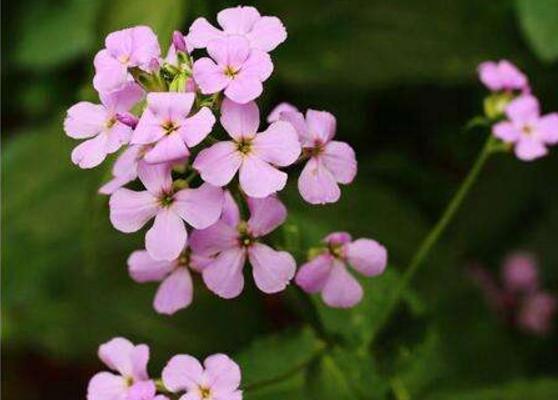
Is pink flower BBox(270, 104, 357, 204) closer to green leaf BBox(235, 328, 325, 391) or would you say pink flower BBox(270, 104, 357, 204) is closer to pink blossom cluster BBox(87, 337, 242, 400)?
pink blossom cluster BBox(87, 337, 242, 400)

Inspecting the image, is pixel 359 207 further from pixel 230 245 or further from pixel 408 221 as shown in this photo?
pixel 230 245

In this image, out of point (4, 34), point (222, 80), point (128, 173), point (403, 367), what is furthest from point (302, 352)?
point (4, 34)

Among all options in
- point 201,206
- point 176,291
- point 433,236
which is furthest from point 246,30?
point 433,236

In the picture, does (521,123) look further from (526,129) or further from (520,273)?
(520,273)

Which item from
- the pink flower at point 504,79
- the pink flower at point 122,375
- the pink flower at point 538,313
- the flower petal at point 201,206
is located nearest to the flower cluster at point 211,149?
the flower petal at point 201,206

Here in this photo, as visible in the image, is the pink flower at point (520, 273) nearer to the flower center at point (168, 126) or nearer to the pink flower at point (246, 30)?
the pink flower at point (246, 30)

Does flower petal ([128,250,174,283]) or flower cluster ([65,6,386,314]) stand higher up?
flower cluster ([65,6,386,314])

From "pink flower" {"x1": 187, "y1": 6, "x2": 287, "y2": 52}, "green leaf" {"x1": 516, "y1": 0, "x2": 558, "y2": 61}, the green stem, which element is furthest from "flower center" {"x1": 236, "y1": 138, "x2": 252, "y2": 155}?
"green leaf" {"x1": 516, "y1": 0, "x2": 558, "y2": 61}
